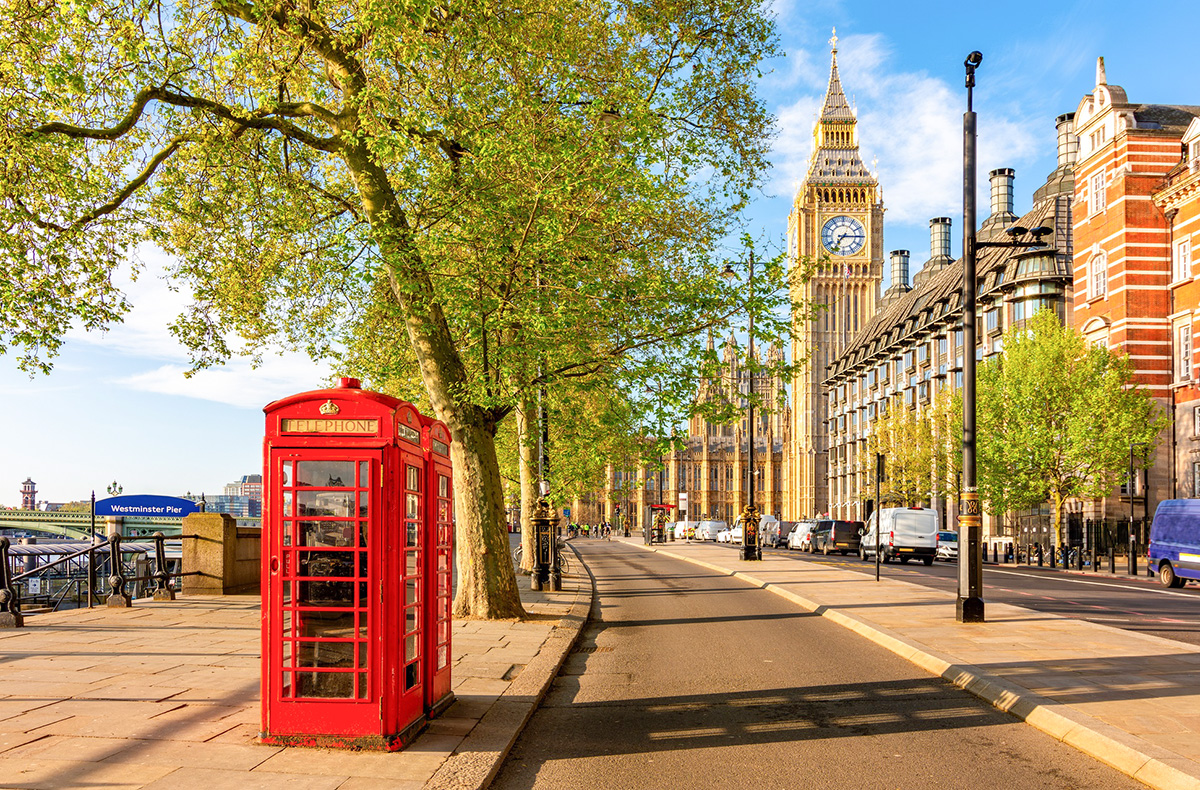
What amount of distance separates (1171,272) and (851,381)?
53000 mm

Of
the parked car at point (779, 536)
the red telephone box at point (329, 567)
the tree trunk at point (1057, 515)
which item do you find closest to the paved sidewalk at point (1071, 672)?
the red telephone box at point (329, 567)

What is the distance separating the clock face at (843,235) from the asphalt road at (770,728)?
115 m

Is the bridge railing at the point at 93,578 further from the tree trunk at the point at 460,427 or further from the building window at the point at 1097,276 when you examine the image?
the building window at the point at 1097,276

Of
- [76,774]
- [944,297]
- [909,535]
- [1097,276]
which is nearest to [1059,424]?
[1097,276]

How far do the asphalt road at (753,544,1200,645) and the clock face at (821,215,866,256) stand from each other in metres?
95.5

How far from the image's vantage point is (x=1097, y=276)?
4762 cm

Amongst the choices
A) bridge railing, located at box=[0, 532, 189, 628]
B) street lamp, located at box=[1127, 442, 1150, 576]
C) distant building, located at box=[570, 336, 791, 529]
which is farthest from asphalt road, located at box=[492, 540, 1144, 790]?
distant building, located at box=[570, 336, 791, 529]

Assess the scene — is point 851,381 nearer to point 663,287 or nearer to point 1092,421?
point 1092,421

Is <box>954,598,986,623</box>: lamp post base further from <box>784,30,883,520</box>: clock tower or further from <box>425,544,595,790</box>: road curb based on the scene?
<box>784,30,883,520</box>: clock tower

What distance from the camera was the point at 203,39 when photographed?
13570 mm

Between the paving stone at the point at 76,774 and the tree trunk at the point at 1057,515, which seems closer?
the paving stone at the point at 76,774

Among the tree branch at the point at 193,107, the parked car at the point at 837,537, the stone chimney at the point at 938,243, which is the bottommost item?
the parked car at the point at 837,537

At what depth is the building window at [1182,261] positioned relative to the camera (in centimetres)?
4159

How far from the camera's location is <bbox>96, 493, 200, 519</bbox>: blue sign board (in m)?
43.2
